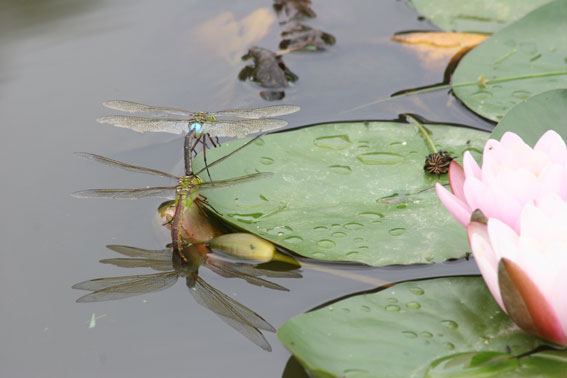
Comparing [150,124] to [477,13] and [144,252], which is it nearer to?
[144,252]

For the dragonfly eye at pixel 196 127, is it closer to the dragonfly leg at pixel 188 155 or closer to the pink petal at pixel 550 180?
the dragonfly leg at pixel 188 155

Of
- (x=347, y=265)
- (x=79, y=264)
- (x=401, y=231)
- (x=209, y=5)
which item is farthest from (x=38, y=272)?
(x=209, y=5)

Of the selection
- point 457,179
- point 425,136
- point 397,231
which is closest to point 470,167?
point 457,179

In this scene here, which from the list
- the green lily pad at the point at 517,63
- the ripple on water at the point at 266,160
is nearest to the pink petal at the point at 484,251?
the ripple on water at the point at 266,160

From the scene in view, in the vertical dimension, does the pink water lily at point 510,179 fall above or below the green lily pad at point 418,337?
above

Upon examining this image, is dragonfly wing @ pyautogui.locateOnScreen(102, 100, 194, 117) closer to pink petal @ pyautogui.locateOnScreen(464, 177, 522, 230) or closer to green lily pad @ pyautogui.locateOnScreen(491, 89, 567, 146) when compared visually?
green lily pad @ pyautogui.locateOnScreen(491, 89, 567, 146)

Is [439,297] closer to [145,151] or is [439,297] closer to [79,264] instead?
[79,264]

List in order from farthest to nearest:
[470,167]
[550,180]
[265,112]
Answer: [265,112] → [470,167] → [550,180]
